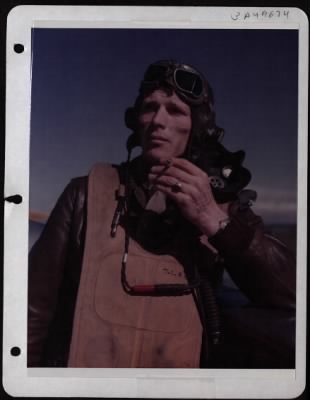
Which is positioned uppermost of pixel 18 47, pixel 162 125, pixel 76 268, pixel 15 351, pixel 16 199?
pixel 18 47

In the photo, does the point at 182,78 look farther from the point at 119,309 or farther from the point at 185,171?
the point at 119,309

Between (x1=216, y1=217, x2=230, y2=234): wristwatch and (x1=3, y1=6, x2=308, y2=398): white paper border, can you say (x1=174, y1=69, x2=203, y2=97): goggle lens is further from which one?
(x1=216, y1=217, x2=230, y2=234): wristwatch

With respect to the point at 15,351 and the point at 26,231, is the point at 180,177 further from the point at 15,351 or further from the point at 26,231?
the point at 15,351

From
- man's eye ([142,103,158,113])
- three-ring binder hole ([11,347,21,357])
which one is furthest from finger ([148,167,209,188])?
three-ring binder hole ([11,347,21,357])

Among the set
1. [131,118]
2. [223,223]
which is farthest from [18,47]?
[223,223]

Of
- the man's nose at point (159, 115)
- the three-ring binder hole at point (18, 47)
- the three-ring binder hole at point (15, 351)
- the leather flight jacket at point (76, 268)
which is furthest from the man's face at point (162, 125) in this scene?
the three-ring binder hole at point (15, 351)

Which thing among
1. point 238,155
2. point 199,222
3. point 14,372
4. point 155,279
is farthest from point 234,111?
point 14,372

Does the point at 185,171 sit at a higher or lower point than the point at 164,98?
lower
